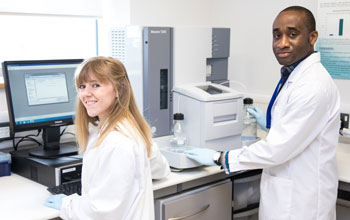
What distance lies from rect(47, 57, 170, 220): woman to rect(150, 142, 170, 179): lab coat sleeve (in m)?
0.19

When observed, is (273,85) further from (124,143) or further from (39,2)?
(124,143)

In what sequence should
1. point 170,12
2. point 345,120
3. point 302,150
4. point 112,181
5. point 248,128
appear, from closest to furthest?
point 112,181, point 302,150, point 248,128, point 345,120, point 170,12

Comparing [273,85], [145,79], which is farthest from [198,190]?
[273,85]

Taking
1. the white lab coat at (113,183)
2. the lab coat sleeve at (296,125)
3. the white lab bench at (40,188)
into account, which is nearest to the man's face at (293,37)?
the lab coat sleeve at (296,125)

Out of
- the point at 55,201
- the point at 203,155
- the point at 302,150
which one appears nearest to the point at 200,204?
the point at 203,155

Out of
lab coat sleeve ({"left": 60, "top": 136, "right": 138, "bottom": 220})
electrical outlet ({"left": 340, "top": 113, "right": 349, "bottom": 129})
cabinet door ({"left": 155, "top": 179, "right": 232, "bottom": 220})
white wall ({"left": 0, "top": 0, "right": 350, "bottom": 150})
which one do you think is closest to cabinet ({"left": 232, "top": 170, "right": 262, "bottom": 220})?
cabinet door ({"left": 155, "top": 179, "right": 232, "bottom": 220})

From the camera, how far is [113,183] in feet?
4.72

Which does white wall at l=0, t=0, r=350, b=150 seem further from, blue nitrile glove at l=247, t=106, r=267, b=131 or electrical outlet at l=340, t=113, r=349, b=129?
blue nitrile glove at l=247, t=106, r=267, b=131

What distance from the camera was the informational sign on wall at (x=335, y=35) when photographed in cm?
257

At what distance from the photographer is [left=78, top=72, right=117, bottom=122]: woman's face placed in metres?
1.53

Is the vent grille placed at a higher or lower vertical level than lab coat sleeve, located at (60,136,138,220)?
higher

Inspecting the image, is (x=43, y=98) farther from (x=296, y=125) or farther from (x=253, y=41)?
(x=253, y=41)

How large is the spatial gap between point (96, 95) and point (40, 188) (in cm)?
61

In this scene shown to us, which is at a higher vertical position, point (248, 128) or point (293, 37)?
point (293, 37)
